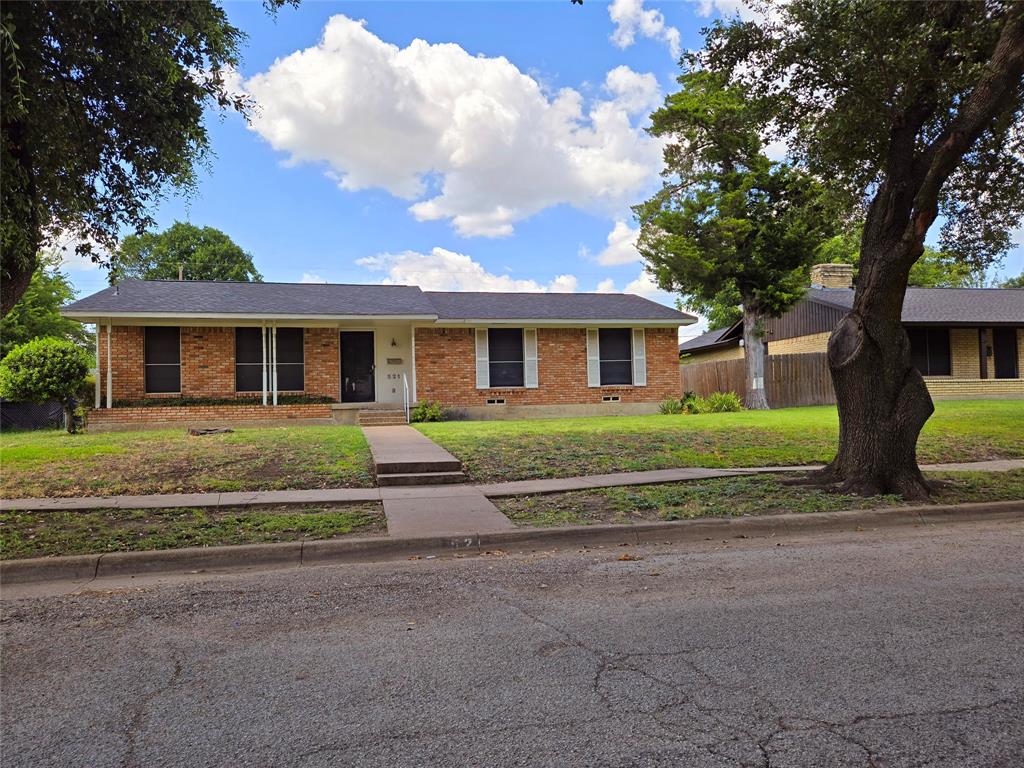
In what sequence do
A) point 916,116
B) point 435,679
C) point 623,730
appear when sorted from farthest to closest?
point 916,116
point 435,679
point 623,730

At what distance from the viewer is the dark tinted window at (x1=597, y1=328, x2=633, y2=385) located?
21188 mm

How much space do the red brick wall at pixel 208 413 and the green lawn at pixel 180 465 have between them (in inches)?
155

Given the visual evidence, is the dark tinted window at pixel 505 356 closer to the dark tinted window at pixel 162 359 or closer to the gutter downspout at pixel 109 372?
the dark tinted window at pixel 162 359

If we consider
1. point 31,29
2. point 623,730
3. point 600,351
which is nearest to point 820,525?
point 623,730

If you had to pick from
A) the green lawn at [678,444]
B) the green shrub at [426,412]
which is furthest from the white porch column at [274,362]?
the green lawn at [678,444]

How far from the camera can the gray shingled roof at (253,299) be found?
57.7ft

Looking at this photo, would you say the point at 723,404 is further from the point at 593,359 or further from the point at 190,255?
the point at 190,255

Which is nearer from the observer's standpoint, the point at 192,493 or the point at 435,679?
the point at 435,679

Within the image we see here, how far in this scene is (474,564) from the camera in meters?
5.74

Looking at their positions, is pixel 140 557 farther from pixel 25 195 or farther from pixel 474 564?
pixel 25 195

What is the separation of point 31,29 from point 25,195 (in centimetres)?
137

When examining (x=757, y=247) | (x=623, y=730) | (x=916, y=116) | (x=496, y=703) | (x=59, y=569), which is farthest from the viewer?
(x=757, y=247)

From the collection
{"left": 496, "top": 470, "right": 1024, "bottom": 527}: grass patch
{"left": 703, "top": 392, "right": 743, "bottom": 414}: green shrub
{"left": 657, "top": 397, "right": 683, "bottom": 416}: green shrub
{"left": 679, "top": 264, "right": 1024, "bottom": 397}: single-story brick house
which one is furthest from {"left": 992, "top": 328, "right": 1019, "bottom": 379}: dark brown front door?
{"left": 496, "top": 470, "right": 1024, "bottom": 527}: grass patch

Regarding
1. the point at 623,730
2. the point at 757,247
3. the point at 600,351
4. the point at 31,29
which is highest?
the point at 757,247
